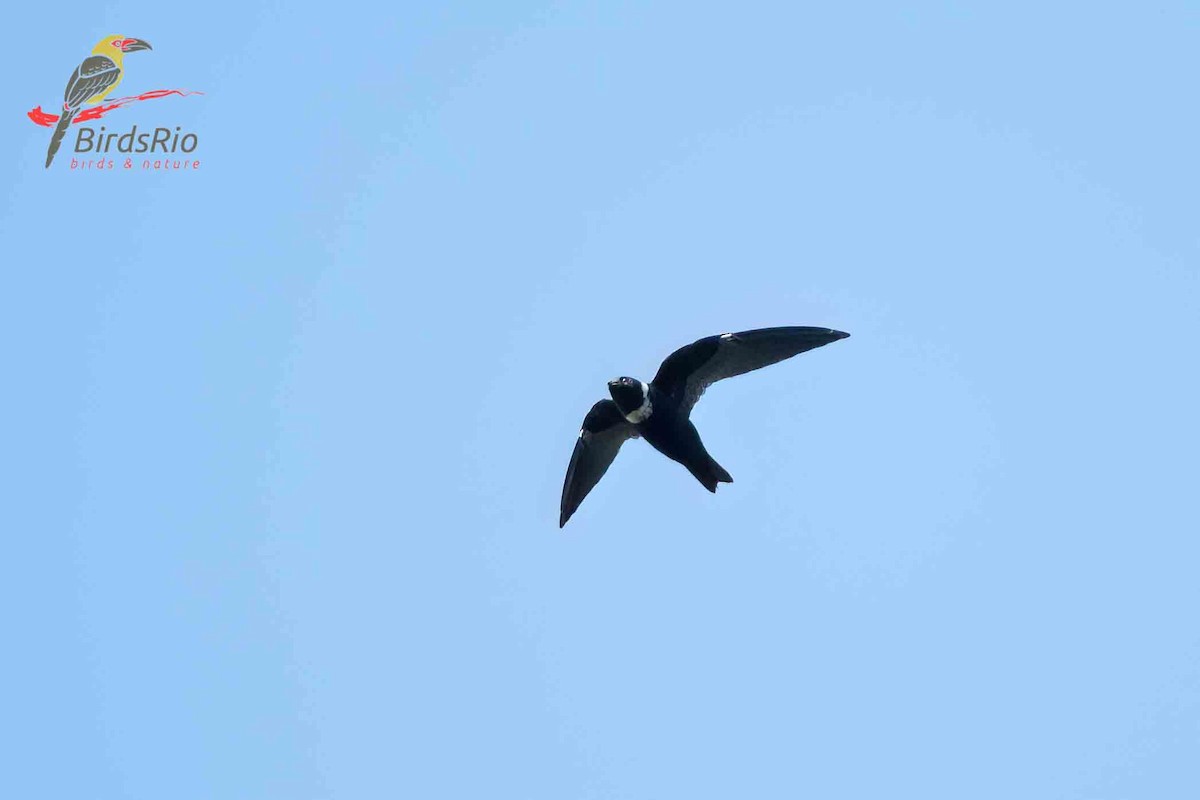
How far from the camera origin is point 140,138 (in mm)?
34250

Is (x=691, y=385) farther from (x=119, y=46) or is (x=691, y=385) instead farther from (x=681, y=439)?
(x=119, y=46)

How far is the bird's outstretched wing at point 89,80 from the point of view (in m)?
34.2

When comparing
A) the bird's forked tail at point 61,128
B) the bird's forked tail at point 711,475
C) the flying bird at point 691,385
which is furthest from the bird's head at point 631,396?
the bird's forked tail at point 61,128

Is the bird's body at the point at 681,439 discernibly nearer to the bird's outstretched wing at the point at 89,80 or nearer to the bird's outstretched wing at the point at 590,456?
the bird's outstretched wing at the point at 590,456

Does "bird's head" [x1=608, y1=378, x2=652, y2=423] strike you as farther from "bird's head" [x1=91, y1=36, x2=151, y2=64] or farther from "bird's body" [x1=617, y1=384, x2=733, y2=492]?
"bird's head" [x1=91, y1=36, x2=151, y2=64]

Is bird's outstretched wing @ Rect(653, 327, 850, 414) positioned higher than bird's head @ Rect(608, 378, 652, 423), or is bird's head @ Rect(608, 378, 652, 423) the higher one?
bird's outstretched wing @ Rect(653, 327, 850, 414)

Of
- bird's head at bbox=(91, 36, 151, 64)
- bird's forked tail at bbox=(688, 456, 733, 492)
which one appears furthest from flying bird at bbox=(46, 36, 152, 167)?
bird's forked tail at bbox=(688, 456, 733, 492)

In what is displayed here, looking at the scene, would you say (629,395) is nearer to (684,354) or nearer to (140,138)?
(684,354)

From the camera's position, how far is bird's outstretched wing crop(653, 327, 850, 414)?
20.5 m

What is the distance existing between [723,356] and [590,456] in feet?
8.12

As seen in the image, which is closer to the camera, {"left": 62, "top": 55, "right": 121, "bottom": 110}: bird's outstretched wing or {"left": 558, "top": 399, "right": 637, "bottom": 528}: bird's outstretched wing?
{"left": 558, "top": 399, "right": 637, "bottom": 528}: bird's outstretched wing

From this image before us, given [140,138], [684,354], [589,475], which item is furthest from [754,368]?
[140,138]

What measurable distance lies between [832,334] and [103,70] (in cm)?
2073

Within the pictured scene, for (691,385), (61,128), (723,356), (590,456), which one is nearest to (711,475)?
(691,385)
